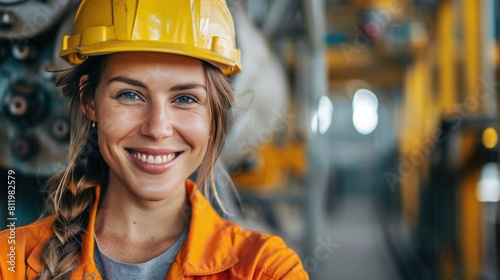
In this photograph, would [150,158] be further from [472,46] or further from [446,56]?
[446,56]

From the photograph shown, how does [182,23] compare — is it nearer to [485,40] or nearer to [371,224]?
[485,40]

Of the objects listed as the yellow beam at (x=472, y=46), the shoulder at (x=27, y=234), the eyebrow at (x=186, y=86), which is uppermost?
the yellow beam at (x=472, y=46)

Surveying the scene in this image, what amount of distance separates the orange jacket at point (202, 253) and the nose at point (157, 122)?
0.50ft

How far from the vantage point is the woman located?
0.86m

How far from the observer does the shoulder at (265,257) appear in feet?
3.12

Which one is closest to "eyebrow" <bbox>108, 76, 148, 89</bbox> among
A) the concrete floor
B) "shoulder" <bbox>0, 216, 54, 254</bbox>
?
"shoulder" <bbox>0, 216, 54, 254</bbox>

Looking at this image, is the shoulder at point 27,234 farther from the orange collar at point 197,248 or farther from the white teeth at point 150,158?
the white teeth at point 150,158

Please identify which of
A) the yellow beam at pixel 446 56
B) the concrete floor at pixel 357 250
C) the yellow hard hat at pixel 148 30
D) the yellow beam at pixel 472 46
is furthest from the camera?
the concrete floor at pixel 357 250

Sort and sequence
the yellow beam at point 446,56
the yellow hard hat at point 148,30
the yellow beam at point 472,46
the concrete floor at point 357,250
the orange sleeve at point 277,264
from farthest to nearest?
the concrete floor at point 357,250 → the yellow beam at point 446,56 → the yellow beam at point 472,46 → the orange sleeve at point 277,264 → the yellow hard hat at point 148,30

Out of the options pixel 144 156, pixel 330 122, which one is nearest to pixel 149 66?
pixel 144 156

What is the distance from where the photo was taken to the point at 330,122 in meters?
3.20

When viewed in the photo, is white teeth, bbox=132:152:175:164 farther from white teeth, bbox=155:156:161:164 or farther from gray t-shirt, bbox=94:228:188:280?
gray t-shirt, bbox=94:228:188:280

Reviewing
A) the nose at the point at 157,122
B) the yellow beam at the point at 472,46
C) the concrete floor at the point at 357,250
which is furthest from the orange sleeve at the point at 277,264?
the yellow beam at the point at 472,46

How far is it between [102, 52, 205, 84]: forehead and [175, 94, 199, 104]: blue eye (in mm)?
28
